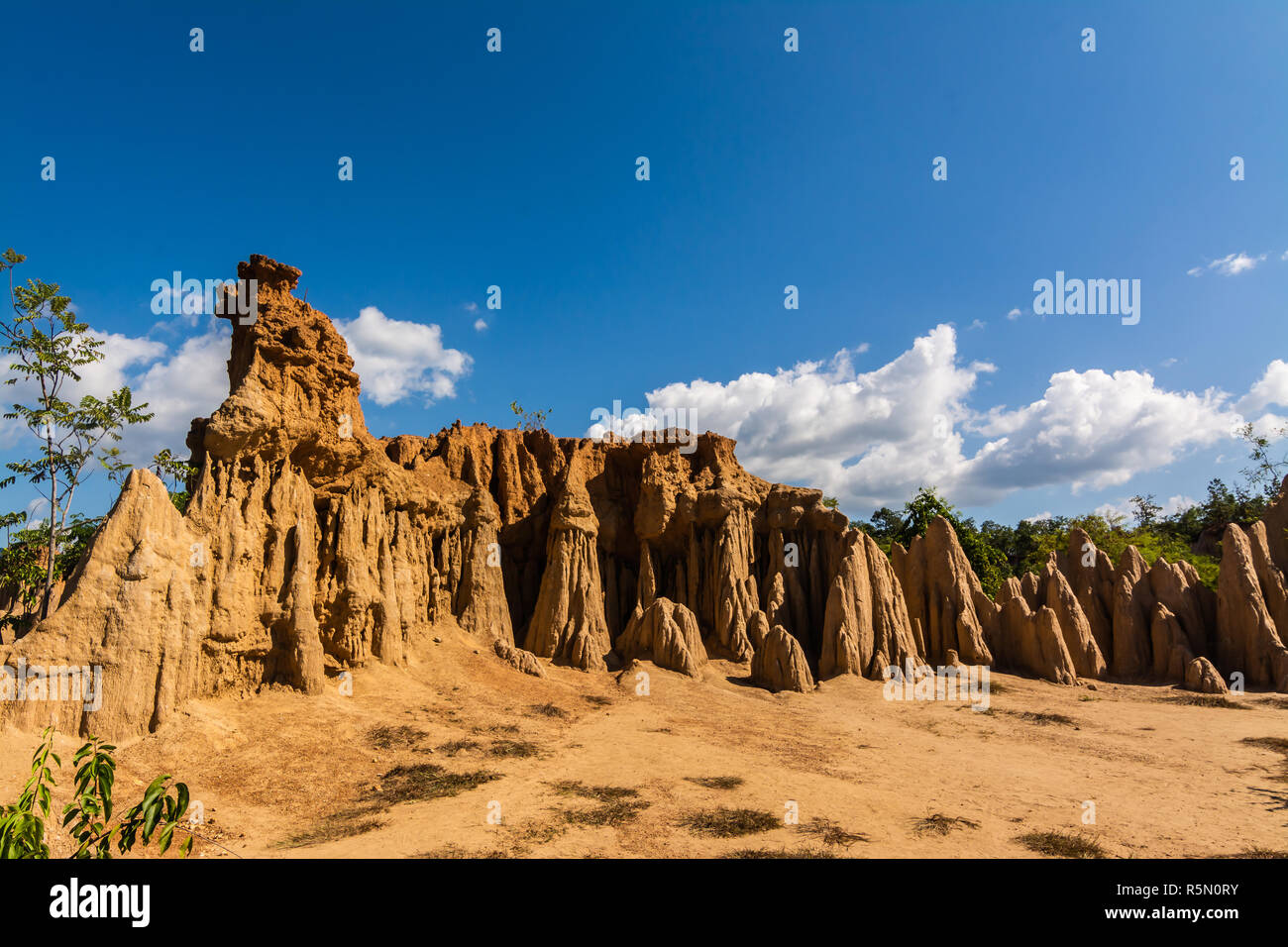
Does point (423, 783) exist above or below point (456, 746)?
above

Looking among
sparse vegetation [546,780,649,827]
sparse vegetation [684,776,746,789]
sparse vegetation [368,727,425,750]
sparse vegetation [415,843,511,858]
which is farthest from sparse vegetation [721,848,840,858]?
sparse vegetation [368,727,425,750]

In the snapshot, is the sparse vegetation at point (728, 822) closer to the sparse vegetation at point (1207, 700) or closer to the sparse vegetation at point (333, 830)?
the sparse vegetation at point (333, 830)

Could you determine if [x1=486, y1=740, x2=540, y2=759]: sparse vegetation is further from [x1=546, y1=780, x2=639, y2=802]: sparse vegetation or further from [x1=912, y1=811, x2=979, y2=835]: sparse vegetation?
[x1=912, y1=811, x2=979, y2=835]: sparse vegetation

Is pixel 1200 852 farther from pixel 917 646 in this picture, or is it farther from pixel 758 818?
pixel 917 646

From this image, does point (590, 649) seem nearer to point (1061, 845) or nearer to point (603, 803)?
point (603, 803)

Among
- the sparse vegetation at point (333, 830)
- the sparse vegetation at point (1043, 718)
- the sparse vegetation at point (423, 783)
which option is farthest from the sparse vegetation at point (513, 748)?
the sparse vegetation at point (1043, 718)

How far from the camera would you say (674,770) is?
13.8 meters

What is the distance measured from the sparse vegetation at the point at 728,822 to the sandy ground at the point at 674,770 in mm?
143

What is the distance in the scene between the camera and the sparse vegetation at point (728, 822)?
10.2m

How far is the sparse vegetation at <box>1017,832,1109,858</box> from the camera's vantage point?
9.40 m

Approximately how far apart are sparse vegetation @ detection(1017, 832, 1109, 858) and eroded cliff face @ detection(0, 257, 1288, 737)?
13.0 metres

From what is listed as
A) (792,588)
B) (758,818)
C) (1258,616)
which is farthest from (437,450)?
(1258,616)

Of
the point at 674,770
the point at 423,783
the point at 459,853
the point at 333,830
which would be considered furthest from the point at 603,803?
the point at 333,830

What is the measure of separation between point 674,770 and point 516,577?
16443 millimetres
